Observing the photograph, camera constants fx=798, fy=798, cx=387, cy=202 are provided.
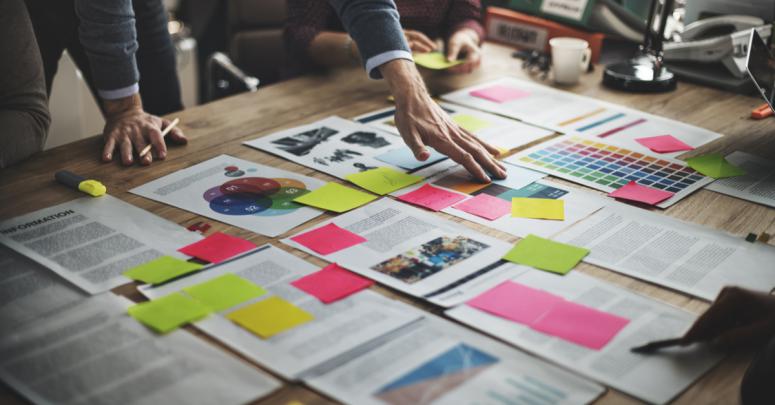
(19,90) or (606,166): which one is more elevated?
(19,90)

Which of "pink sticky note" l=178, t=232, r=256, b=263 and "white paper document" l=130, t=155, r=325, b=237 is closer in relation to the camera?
"pink sticky note" l=178, t=232, r=256, b=263

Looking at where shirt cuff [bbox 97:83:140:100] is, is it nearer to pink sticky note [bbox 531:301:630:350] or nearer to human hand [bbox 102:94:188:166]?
human hand [bbox 102:94:188:166]

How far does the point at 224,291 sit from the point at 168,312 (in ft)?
0.29

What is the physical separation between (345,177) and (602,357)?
681 mm

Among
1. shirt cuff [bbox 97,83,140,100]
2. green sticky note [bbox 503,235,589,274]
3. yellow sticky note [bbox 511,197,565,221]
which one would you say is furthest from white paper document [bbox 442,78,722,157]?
shirt cuff [bbox 97,83,140,100]

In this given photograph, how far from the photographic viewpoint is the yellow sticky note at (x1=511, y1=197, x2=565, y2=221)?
1.38 metres

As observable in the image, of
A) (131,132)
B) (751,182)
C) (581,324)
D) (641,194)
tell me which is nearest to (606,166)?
(641,194)

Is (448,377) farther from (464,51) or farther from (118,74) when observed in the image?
(464,51)

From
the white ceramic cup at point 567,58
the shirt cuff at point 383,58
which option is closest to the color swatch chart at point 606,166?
the shirt cuff at point 383,58

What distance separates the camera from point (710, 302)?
1119 millimetres

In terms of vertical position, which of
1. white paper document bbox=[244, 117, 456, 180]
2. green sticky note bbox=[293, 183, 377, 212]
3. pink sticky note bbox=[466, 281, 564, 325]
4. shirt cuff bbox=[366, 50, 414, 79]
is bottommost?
pink sticky note bbox=[466, 281, 564, 325]

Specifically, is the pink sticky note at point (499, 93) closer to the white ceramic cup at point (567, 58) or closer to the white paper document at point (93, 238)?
the white ceramic cup at point (567, 58)

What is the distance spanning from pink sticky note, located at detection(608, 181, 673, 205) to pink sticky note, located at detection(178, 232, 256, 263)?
68 cm

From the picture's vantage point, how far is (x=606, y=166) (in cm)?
160
